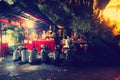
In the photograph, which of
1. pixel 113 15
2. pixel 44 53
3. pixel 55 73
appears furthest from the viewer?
pixel 113 15

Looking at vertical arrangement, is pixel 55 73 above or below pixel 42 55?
below

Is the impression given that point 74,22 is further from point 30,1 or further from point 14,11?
point 14,11

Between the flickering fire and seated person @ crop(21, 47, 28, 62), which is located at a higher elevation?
the flickering fire

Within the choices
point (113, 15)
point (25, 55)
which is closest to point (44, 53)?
point (25, 55)

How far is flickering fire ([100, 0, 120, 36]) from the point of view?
626 inches

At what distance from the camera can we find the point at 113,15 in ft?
54.3

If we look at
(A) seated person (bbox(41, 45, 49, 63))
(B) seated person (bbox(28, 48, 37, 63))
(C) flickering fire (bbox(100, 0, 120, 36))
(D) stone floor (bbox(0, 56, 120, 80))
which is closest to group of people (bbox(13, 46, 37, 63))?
(B) seated person (bbox(28, 48, 37, 63))

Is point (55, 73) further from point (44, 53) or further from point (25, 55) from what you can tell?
point (25, 55)

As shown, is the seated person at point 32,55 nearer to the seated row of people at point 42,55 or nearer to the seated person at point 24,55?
the seated row of people at point 42,55

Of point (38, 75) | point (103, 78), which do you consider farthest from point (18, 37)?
point (103, 78)

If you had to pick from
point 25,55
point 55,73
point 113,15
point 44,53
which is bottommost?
point 55,73

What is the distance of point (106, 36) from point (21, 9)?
7.67 meters

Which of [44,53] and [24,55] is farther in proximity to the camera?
[24,55]

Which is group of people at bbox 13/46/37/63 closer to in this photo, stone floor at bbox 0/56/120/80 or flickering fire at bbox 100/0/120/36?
stone floor at bbox 0/56/120/80
